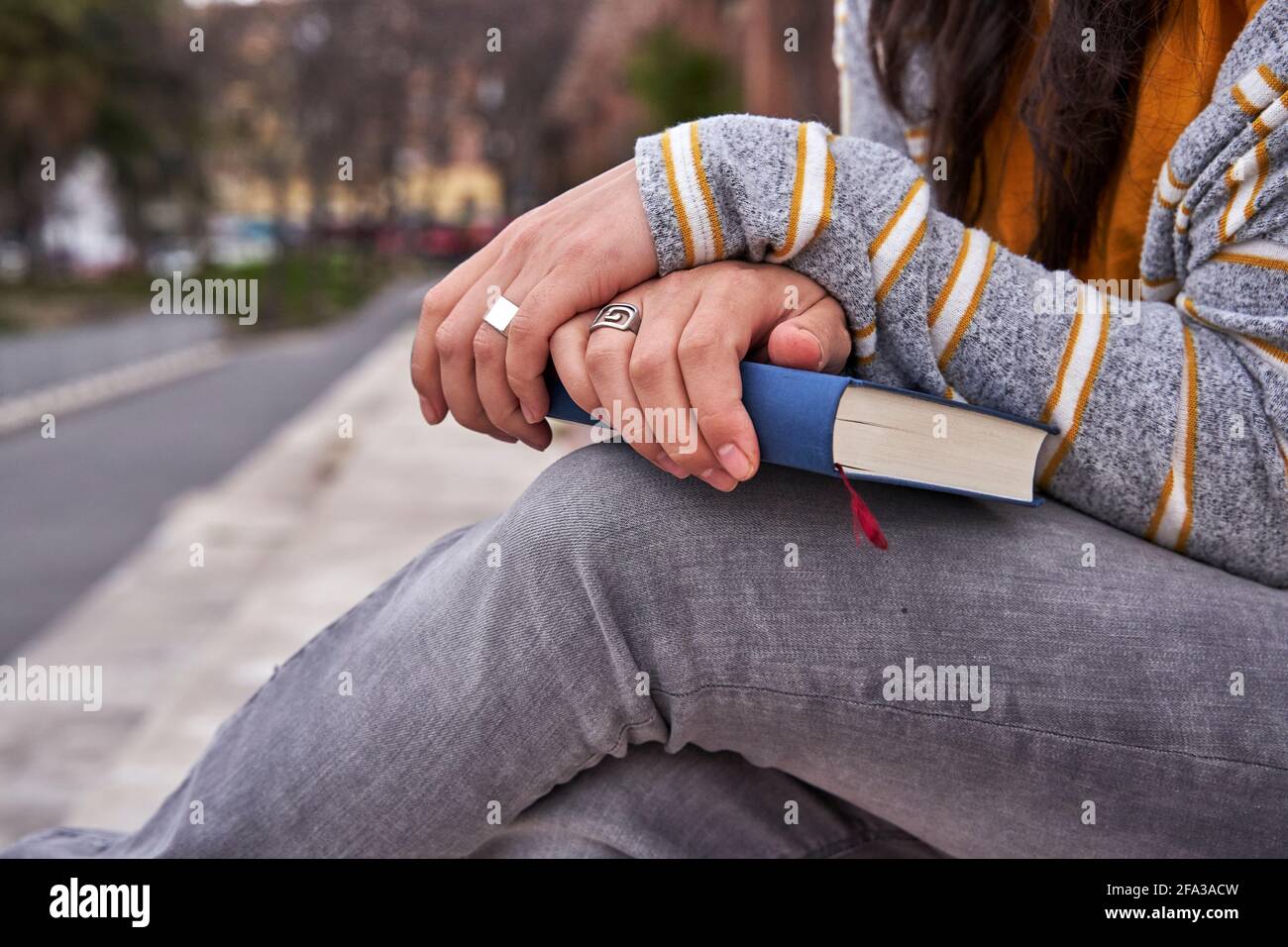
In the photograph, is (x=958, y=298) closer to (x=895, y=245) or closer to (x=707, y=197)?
(x=895, y=245)

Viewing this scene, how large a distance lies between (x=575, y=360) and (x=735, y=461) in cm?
15

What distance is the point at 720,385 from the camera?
0.85 metres

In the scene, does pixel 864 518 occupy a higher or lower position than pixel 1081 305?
lower

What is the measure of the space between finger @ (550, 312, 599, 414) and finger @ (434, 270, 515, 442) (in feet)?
0.24

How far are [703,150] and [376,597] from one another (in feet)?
1.58

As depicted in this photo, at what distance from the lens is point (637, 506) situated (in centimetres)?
91

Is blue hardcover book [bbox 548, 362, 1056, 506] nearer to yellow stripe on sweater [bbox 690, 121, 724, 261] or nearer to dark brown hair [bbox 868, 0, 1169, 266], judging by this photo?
yellow stripe on sweater [bbox 690, 121, 724, 261]

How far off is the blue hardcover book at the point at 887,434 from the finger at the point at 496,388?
199 millimetres

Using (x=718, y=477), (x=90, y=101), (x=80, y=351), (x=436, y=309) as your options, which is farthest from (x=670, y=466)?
(x=90, y=101)

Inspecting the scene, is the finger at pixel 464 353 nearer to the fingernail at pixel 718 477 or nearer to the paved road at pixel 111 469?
the fingernail at pixel 718 477

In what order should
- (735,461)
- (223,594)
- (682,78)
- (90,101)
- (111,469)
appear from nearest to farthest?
(735,461)
(223,594)
(111,469)
(682,78)
(90,101)

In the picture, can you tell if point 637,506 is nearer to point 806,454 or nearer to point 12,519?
point 806,454
